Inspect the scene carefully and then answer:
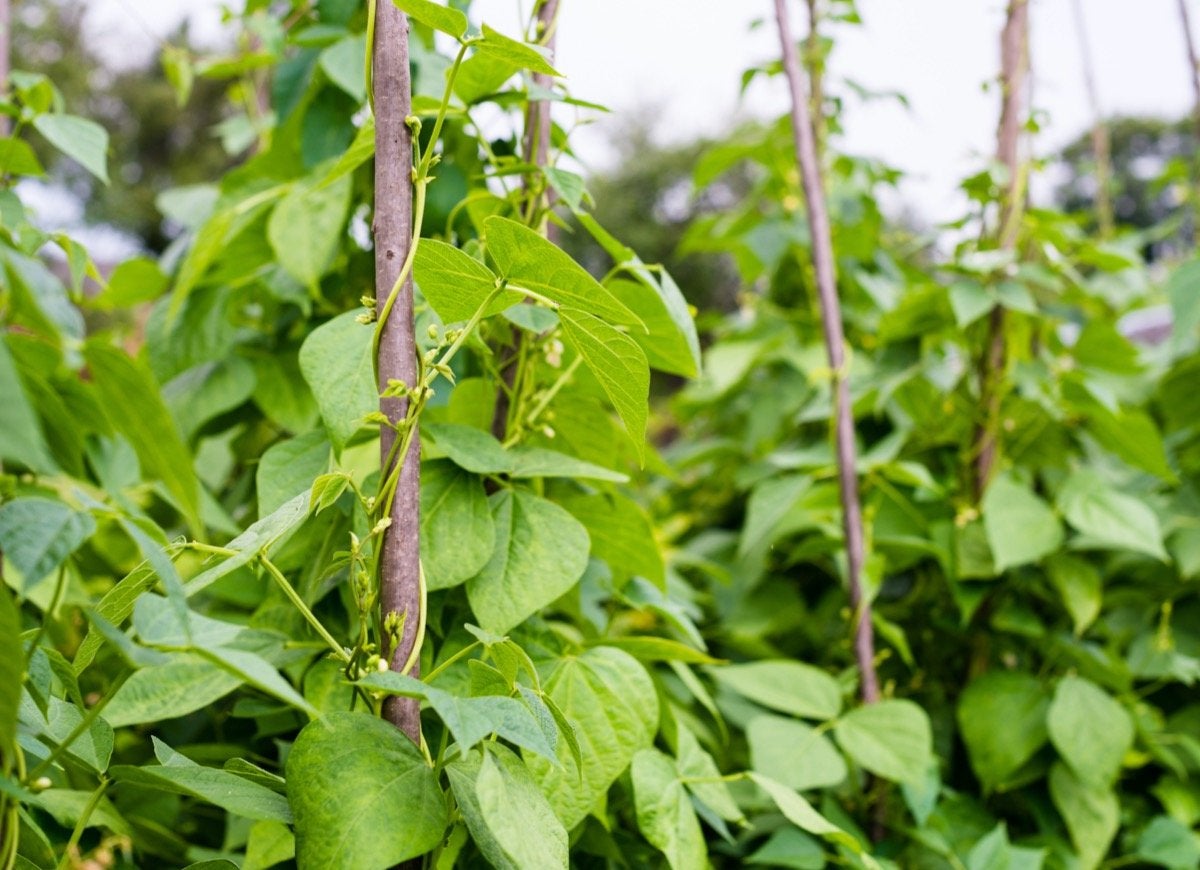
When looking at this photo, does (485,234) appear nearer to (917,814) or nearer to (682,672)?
(682,672)

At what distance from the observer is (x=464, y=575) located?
629 millimetres

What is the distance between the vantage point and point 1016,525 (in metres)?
1.18

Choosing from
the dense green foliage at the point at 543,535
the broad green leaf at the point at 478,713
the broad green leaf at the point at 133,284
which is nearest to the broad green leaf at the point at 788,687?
the dense green foliage at the point at 543,535

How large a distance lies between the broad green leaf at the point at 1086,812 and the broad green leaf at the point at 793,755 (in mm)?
A: 368

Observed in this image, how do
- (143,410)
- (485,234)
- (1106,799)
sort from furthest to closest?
1. (1106,799)
2. (485,234)
3. (143,410)

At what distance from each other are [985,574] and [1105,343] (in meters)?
0.39

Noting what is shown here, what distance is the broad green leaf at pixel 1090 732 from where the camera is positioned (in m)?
1.12

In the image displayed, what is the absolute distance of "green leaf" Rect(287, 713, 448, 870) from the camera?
501 millimetres

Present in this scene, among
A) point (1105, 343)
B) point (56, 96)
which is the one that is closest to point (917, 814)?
point (1105, 343)

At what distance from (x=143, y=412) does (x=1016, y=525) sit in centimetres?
105

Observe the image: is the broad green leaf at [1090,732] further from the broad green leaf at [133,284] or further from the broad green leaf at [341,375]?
the broad green leaf at [133,284]

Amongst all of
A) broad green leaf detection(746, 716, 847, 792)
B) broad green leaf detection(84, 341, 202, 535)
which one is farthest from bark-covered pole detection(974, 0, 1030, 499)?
broad green leaf detection(84, 341, 202, 535)

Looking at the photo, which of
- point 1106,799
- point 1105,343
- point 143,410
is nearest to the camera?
point 143,410

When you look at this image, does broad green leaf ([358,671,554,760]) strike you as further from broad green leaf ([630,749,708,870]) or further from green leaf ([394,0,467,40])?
green leaf ([394,0,467,40])
